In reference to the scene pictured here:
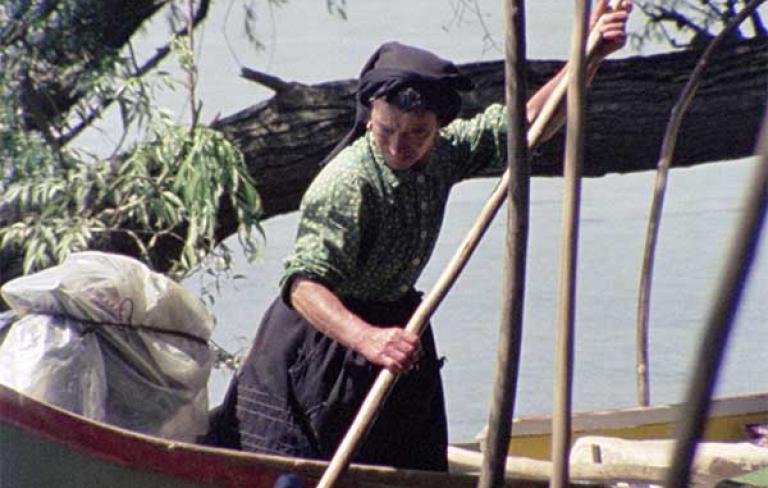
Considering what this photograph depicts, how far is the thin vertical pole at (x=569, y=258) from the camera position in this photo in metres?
1.69

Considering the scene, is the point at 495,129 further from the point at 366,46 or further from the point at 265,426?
the point at 366,46

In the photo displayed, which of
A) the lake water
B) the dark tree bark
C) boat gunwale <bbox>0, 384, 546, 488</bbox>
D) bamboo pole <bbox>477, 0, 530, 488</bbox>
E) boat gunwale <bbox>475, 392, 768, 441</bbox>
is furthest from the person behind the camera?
the lake water

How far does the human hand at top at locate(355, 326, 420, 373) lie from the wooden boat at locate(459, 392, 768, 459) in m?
1.25

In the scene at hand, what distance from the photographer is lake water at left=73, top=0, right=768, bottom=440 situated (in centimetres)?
591

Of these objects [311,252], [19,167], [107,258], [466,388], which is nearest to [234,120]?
[19,167]

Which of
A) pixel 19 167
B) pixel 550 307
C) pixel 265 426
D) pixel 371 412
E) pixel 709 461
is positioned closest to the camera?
pixel 371 412

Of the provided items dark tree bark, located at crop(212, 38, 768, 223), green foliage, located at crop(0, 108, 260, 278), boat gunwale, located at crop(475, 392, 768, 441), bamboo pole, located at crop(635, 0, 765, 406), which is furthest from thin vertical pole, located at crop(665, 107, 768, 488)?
dark tree bark, located at crop(212, 38, 768, 223)

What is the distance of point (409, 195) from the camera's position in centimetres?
282

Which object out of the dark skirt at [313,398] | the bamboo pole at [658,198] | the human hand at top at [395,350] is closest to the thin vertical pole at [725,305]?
the human hand at top at [395,350]

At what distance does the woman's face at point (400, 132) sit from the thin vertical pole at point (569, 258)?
105 centimetres

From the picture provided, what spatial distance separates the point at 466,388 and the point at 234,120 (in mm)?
1421

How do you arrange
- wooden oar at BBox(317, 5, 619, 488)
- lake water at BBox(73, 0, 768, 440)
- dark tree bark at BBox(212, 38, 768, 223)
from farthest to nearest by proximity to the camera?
1. lake water at BBox(73, 0, 768, 440)
2. dark tree bark at BBox(212, 38, 768, 223)
3. wooden oar at BBox(317, 5, 619, 488)

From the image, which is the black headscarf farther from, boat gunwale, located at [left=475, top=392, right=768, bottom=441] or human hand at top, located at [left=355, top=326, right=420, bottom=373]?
boat gunwale, located at [left=475, top=392, right=768, bottom=441]

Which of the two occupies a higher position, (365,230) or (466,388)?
(365,230)
